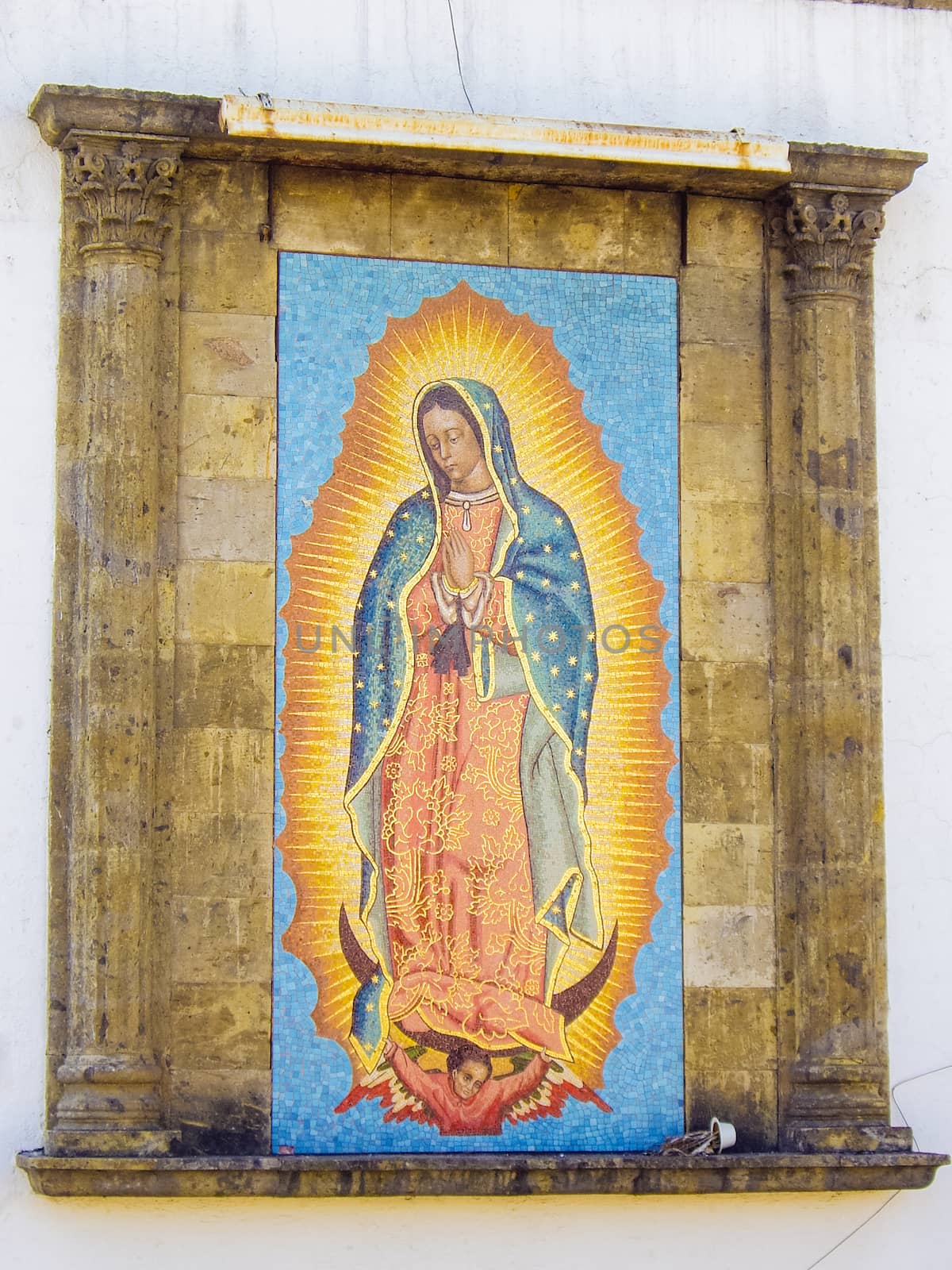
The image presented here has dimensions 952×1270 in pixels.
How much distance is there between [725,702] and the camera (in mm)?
10188

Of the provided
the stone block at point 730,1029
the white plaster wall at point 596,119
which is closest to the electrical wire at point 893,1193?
the white plaster wall at point 596,119

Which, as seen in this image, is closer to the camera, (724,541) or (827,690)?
(827,690)

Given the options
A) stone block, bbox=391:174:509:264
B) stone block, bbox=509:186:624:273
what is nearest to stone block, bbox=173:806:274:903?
stone block, bbox=391:174:509:264

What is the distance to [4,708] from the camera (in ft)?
31.2

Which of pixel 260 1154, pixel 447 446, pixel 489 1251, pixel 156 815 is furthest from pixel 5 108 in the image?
pixel 489 1251

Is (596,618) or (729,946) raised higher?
(596,618)

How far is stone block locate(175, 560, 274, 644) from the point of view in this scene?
382 inches

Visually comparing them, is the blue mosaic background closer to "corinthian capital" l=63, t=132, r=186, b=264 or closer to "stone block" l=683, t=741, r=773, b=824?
"stone block" l=683, t=741, r=773, b=824

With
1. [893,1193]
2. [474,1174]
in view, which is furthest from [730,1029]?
[474,1174]

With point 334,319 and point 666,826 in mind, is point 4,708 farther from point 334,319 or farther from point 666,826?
point 666,826

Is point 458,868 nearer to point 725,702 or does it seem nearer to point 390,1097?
point 390,1097

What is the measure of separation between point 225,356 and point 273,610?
111cm

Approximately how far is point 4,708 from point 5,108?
2.53 meters

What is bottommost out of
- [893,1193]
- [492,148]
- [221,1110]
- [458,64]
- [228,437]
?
[893,1193]
